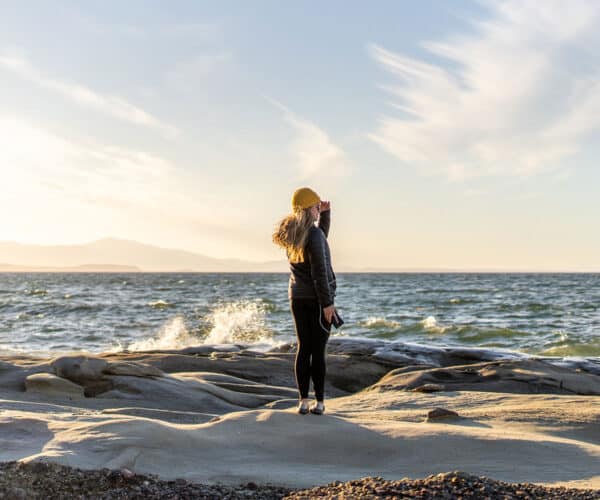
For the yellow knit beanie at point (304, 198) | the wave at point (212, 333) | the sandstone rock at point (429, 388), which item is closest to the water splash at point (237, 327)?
the wave at point (212, 333)

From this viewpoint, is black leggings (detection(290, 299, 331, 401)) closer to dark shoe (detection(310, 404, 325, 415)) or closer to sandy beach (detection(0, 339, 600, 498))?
dark shoe (detection(310, 404, 325, 415))

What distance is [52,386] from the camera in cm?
701

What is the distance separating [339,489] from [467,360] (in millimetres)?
7585

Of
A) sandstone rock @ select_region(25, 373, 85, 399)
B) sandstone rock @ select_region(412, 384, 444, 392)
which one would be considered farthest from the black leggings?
sandstone rock @ select_region(25, 373, 85, 399)

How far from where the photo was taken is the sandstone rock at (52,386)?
6922 millimetres

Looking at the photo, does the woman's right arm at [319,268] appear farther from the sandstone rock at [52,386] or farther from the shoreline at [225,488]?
the sandstone rock at [52,386]

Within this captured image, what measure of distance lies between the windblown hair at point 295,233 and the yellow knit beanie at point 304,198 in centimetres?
4

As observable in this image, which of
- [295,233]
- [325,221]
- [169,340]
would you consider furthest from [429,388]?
[169,340]

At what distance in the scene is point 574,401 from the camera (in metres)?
6.17

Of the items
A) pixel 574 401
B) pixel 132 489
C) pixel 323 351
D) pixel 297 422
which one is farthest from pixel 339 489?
pixel 574 401

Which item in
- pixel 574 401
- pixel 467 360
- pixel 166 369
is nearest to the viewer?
pixel 574 401

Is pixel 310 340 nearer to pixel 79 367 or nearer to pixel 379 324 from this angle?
pixel 79 367

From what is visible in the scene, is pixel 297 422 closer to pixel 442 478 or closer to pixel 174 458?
pixel 174 458

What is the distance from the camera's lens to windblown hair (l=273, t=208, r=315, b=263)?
16.5ft
